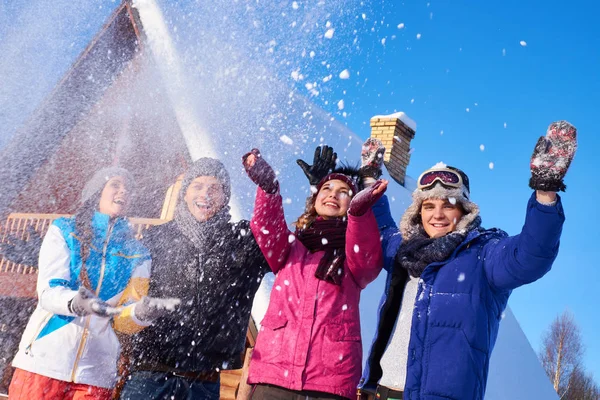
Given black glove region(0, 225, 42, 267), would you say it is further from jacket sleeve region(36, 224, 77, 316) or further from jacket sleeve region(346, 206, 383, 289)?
jacket sleeve region(346, 206, 383, 289)

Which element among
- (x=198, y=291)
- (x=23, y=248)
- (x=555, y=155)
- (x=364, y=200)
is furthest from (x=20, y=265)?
(x=555, y=155)

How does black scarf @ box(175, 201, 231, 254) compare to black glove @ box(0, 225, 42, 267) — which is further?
black glove @ box(0, 225, 42, 267)

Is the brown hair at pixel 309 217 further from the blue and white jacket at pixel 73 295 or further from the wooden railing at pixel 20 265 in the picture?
the wooden railing at pixel 20 265

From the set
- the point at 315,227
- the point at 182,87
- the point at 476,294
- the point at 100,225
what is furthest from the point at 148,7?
the point at 476,294

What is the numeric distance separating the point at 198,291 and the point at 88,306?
25.5 inches

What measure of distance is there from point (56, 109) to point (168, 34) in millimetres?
1908

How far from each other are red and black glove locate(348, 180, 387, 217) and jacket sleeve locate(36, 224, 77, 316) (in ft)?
5.73

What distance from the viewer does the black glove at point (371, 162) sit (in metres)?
4.08

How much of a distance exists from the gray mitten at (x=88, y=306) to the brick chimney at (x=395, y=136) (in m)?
10.1

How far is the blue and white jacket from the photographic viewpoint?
11.3 feet

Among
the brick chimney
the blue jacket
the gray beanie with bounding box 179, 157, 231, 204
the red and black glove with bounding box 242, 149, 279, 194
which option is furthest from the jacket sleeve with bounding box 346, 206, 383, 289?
the brick chimney

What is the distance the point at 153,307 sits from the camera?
3332 millimetres

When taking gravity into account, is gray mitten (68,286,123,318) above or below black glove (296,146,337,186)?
below

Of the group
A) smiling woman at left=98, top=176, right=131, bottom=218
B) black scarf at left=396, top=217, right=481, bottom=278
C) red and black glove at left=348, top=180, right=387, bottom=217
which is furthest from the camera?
smiling woman at left=98, top=176, right=131, bottom=218
